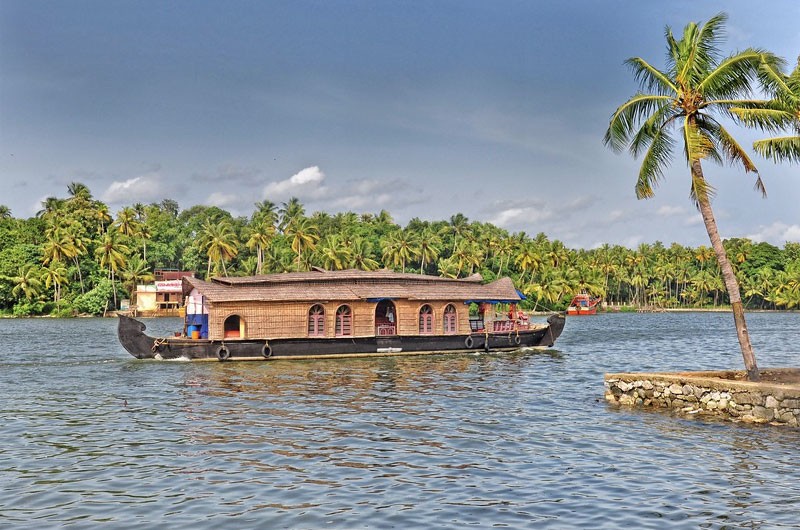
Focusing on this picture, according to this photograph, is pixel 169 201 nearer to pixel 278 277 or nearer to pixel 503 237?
pixel 503 237

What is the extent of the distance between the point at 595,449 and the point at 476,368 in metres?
15.3

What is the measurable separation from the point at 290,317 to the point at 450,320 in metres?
8.07

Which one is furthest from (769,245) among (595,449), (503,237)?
(595,449)

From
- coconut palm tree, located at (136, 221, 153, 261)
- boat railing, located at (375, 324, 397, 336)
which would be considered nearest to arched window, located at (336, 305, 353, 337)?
boat railing, located at (375, 324, 397, 336)

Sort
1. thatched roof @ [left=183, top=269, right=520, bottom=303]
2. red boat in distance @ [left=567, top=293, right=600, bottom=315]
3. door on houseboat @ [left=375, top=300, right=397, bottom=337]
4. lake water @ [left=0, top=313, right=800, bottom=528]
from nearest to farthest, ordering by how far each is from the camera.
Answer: lake water @ [left=0, top=313, right=800, bottom=528] < thatched roof @ [left=183, top=269, right=520, bottom=303] < door on houseboat @ [left=375, top=300, right=397, bottom=337] < red boat in distance @ [left=567, top=293, right=600, bottom=315]

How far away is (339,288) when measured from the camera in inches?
1303

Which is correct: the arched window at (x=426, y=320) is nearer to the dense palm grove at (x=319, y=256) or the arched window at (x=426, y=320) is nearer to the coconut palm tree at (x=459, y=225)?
the dense palm grove at (x=319, y=256)

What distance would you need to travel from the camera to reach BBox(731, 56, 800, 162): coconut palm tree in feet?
58.6

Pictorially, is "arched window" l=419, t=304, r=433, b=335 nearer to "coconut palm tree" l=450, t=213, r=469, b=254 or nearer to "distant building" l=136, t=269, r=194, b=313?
"distant building" l=136, t=269, r=194, b=313

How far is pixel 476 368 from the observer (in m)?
30.0

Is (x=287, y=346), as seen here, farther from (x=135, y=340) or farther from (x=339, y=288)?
(x=135, y=340)

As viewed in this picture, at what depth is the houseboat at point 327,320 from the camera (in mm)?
30750

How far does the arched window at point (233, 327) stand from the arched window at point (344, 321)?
4.22 metres

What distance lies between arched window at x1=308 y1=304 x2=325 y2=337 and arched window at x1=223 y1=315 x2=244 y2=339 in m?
2.94
